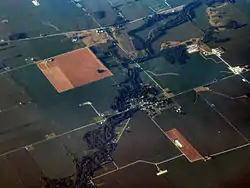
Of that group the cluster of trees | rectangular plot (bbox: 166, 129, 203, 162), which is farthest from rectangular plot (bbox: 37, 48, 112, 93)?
rectangular plot (bbox: 166, 129, 203, 162)

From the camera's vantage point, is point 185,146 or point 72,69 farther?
point 72,69

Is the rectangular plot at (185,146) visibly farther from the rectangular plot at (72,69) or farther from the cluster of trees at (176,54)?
the cluster of trees at (176,54)

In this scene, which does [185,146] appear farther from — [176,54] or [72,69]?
[72,69]

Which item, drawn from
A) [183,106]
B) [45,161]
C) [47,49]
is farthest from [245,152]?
[47,49]

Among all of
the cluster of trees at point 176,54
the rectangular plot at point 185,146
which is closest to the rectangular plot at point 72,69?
the cluster of trees at point 176,54

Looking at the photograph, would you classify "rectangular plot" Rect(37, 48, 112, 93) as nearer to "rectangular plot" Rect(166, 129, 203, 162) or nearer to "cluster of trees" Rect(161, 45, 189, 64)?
"cluster of trees" Rect(161, 45, 189, 64)

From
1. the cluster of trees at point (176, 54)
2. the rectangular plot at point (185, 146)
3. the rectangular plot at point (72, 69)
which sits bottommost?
the rectangular plot at point (185, 146)

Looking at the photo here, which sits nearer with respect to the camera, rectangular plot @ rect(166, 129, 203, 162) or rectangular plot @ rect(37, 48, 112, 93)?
rectangular plot @ rect(166, 129, 203, 162)

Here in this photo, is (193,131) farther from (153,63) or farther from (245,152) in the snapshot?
(153,63)

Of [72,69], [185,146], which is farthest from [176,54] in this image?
[185,146]
